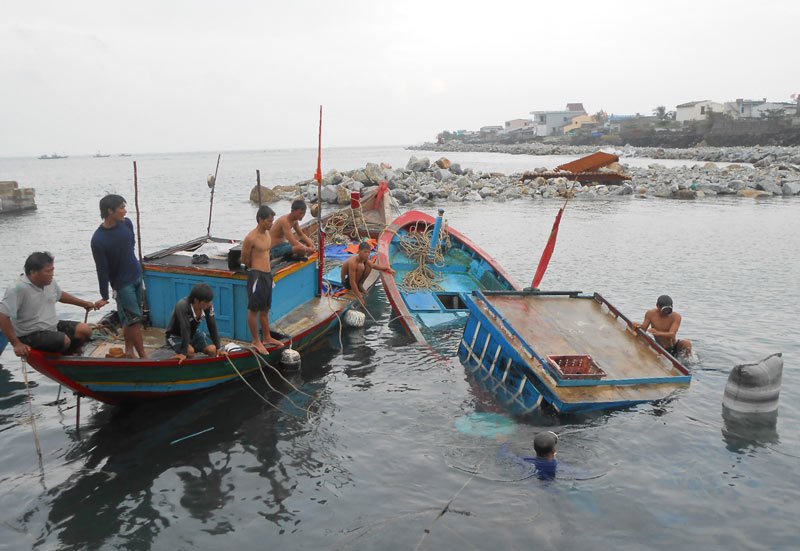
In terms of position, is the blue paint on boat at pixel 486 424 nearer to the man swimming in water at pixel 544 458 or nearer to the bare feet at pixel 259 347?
the man swimming in water at pixel 544 458

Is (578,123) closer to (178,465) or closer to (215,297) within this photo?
(215,297)

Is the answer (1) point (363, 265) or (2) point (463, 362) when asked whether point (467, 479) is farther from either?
(1) point (363, 265)

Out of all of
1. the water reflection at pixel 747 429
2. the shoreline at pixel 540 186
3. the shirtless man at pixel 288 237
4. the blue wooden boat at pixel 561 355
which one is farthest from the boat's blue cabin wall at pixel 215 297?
the shoreline at pixel 540 186

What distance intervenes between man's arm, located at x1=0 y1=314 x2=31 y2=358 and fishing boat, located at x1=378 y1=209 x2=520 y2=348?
6.22 meters

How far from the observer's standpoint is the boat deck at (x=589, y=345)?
7.10m

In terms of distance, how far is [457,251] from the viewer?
46.5ft

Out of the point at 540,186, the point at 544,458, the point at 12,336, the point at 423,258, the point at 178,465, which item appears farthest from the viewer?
the point at 540,186

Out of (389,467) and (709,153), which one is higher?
(709,153)

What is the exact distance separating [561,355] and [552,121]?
144 m

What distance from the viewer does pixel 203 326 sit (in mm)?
8750

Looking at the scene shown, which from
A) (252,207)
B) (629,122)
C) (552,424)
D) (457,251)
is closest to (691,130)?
(629,122)

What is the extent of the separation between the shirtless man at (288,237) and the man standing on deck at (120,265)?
2.68 meters

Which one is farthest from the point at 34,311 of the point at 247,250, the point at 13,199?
the point at 13,199

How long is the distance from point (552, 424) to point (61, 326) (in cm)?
644
